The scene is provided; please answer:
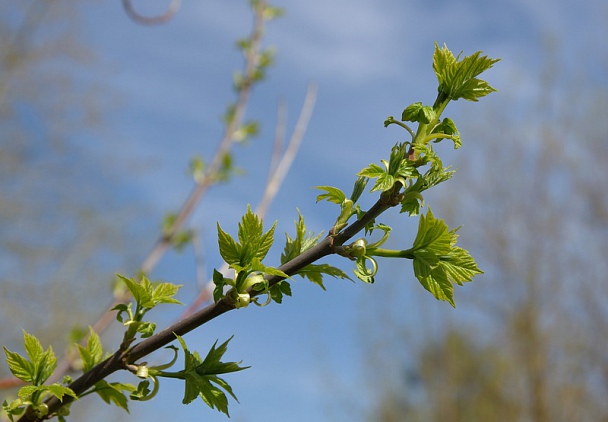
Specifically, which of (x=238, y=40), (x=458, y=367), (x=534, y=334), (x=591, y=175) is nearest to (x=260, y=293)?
(x=238, y=40)

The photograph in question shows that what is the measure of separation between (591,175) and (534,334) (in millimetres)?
2076

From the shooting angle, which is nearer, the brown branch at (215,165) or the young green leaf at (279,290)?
the young green leaf at (279,290)

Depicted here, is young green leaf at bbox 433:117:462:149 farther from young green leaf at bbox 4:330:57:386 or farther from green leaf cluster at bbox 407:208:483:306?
young green leaf at bbox 4:330:57:386

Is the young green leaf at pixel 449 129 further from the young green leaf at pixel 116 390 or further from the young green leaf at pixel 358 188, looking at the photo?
the young green leaf at pixel 116 390

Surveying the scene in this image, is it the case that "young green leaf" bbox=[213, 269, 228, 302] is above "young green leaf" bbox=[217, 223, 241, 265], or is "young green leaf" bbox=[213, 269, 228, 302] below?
below

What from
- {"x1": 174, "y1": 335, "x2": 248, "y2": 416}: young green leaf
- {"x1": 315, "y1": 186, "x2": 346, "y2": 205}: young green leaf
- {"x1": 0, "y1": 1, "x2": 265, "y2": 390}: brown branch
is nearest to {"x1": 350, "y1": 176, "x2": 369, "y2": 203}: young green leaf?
{"x1": 315, "y1": 186, "x2": 346, "y2": 205}: young green leaf

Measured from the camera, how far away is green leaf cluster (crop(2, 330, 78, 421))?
376 mm

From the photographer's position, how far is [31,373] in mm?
398

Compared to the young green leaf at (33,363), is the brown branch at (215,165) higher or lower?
higher

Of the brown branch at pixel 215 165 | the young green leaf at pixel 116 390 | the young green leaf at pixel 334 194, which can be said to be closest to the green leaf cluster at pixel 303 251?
the young green leaf at pixel 334 194

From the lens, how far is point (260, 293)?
1.18 feet

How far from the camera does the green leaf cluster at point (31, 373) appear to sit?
38 centimetres

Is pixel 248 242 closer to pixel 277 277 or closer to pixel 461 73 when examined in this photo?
pixel 277 277

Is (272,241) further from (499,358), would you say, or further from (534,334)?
(499,358)
